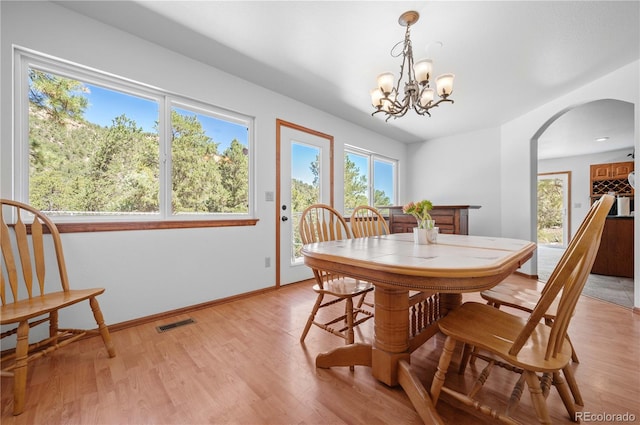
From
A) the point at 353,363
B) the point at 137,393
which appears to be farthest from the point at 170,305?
the point at 353,363

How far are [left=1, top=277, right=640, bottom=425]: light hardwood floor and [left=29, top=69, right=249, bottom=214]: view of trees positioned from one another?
3.56 feet

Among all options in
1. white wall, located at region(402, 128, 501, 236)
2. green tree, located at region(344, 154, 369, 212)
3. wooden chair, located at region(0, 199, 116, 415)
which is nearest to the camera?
wooden chair, located at region(0, 199, 116, 415)

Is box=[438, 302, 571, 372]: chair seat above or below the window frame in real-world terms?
below

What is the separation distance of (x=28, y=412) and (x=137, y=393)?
1.46 ft

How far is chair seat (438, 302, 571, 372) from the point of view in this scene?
0.88m

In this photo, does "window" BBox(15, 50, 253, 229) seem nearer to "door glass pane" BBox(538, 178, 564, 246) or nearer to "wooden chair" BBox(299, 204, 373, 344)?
"wooden chair" BBox(299, 204, 373, 344)

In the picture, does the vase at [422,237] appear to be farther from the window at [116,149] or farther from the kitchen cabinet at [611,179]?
the kitchen cabinet at [611,179]

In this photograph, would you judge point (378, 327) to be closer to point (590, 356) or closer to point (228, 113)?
point (590, 356)

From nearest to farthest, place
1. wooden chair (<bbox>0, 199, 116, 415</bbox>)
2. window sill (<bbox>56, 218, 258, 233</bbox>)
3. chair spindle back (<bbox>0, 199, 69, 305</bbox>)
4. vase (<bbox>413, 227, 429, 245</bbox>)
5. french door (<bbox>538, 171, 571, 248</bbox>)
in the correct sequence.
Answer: wooden chair (<bbox>0, 199, 116, 415</bbox>) < chair spindle back (<bbox>0, 199, 69, 305</bbox>) < vase (<bbox>413, 227, 429, 245</bbox>) < window sill (<bbox>56, 218, 258, 233</bbox>) < french door (<bbox>538, 171, 571, 248</bbox>)

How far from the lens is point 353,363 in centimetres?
148

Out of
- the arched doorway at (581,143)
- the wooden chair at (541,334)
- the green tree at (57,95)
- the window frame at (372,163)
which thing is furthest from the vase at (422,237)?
the arched doorway at (581,143)

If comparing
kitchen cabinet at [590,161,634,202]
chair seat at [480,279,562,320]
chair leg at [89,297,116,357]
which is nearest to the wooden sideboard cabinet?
chair seat at [480,279,562,320]

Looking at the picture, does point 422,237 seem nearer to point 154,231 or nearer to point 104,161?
point 154,231

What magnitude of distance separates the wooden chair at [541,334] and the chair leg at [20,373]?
1.94m
